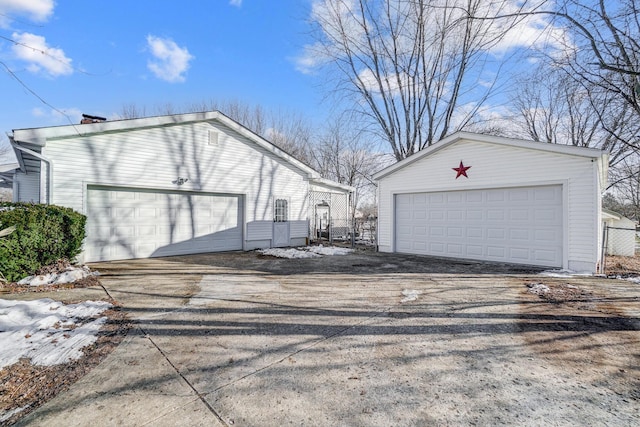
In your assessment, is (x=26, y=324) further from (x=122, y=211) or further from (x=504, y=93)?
(x=504, y=93)

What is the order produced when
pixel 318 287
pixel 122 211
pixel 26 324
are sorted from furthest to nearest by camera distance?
pixel 122 211 < pixel 318 287 < pixel 26 324

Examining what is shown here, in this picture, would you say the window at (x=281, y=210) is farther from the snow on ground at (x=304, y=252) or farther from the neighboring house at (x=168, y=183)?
the snow on ground at (x=304, y=252)

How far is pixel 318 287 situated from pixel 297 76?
48.6 feet

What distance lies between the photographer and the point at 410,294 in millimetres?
5184

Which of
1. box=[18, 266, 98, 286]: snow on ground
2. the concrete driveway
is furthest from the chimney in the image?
the concrete driveway

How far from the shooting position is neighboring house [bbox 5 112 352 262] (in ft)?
25.3

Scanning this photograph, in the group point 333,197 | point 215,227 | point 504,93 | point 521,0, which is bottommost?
point 215,227

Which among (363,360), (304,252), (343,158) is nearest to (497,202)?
(304,252)

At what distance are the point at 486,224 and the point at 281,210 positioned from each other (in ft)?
23.1

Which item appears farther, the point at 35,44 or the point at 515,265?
the point at 515,265

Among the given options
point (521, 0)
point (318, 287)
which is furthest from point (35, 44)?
point (521, 0)

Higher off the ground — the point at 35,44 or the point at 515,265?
the point at 35,44

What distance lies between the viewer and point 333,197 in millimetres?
15477

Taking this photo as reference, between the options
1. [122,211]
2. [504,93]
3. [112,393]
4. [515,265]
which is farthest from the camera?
[504,93]
